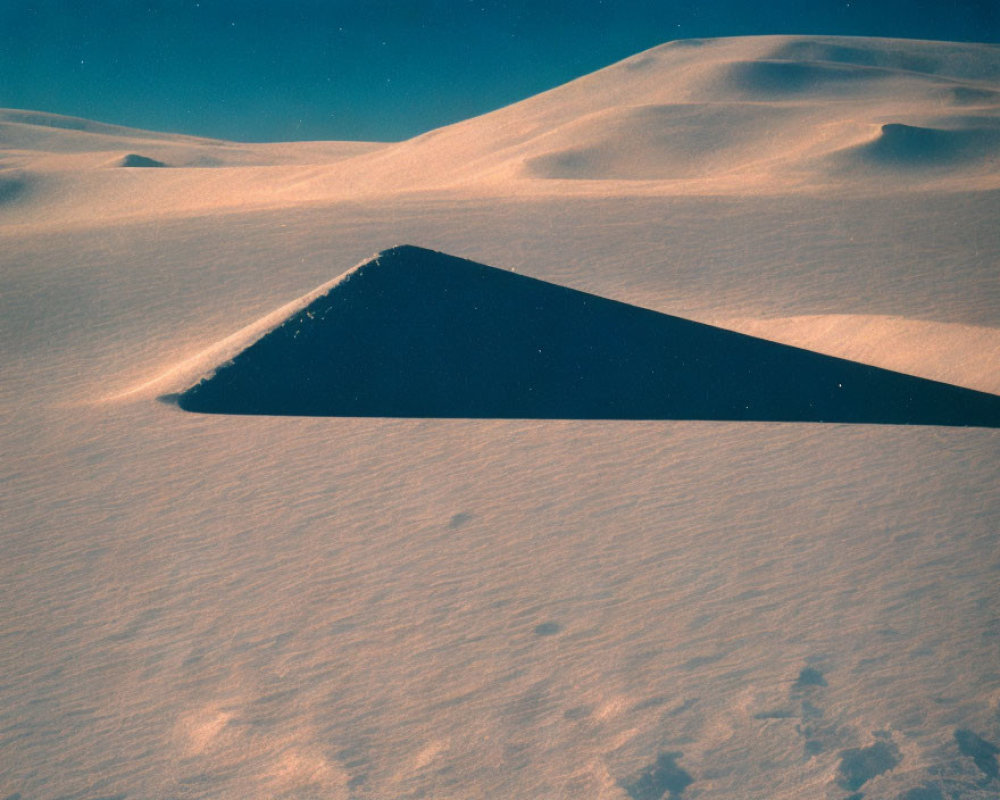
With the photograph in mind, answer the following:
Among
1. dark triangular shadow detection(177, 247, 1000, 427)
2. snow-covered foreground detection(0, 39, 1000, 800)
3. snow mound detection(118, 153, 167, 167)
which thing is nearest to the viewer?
snow-covered foreground detection(0, 39, 1000, 800)

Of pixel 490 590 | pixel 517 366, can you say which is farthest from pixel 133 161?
pixel 490 590

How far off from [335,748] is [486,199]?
37.9 feet

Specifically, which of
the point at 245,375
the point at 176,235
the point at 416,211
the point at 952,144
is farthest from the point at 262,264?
the point at 952,144

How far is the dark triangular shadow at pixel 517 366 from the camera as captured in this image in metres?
5.27

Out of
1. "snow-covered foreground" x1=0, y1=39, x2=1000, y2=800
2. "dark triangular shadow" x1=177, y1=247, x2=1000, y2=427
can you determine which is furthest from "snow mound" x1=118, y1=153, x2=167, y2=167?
"dark triangular shadow" x1=177, y1=247, x2=1000, y2=427

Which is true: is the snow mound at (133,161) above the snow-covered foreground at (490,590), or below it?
above

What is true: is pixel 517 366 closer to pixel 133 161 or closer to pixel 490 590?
pixel 490 590

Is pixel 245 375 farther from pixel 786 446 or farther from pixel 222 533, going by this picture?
pixel 786 446

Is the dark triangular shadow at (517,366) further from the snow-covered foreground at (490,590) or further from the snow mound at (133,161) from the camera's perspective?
the snow mound at (133,161)

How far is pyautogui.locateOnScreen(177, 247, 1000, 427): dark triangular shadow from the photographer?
527 cm

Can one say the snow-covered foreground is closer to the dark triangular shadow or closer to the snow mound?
the dark triangular shadow

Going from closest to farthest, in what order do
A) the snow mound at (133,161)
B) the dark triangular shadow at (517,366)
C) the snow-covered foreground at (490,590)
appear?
the snow-covered foreground at (490,590), the dark triangular shadow at (517,366), the snow mound at (133,161)

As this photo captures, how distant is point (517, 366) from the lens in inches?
227

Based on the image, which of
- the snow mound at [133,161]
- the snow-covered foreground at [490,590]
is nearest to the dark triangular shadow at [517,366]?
the snow-covered foreground at [490,590]
